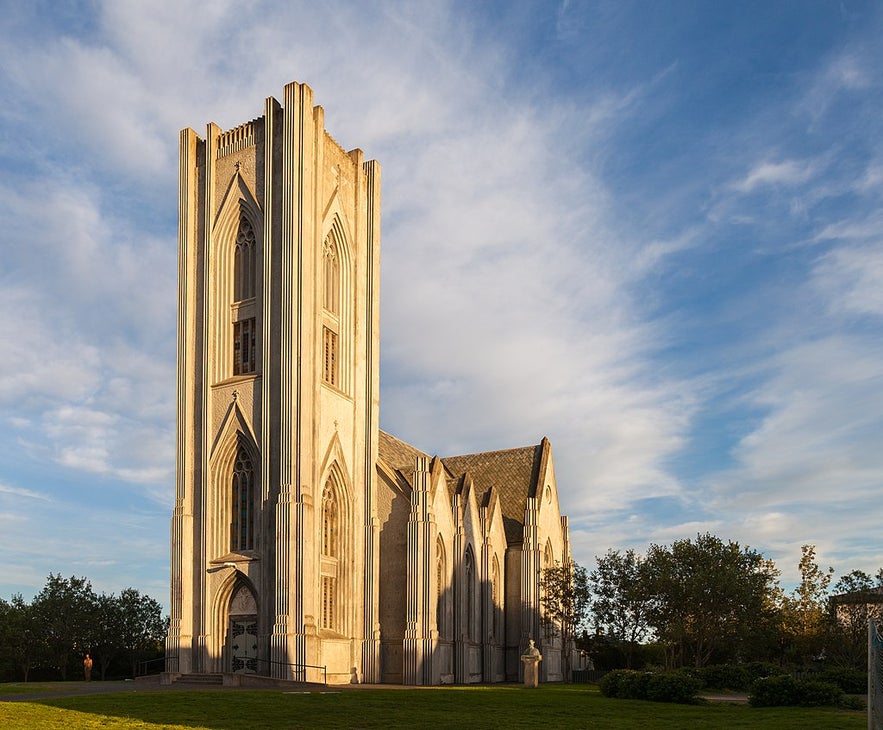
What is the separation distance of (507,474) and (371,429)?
684 inches

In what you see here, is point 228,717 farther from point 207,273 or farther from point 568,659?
point 568,659

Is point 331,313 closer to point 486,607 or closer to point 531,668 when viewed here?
point 486,607

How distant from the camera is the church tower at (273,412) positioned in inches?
1634

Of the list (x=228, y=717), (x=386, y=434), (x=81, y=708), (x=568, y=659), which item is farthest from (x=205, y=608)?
(x=568, y=659)

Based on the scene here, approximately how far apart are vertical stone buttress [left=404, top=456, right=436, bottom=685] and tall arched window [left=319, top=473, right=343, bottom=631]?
347 centimetres

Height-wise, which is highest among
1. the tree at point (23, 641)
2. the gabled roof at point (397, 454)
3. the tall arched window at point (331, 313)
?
the tall arched window at point (331, 313)

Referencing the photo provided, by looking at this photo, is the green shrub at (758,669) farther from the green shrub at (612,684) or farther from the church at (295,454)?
the church at (295,454)

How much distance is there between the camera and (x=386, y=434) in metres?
53.3

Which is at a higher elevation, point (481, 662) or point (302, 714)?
point (302, 714)

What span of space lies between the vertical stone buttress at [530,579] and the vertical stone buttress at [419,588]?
11613 mm

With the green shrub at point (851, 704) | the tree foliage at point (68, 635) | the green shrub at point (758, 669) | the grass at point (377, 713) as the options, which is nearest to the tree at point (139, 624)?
the tree foliage at point (68, 635)

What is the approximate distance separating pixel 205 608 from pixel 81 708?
739 inches

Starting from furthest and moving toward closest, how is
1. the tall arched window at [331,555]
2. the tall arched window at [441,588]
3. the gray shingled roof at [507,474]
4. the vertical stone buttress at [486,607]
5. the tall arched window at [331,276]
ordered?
the gray shingled roof at [507,474]
the vertical stone buttress at [486,607]
the tall arched window at [441,588]
the tall arched window at [331,276]
the tall arched window at [331,555]

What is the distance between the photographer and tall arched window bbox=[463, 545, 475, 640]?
51.5 meters
